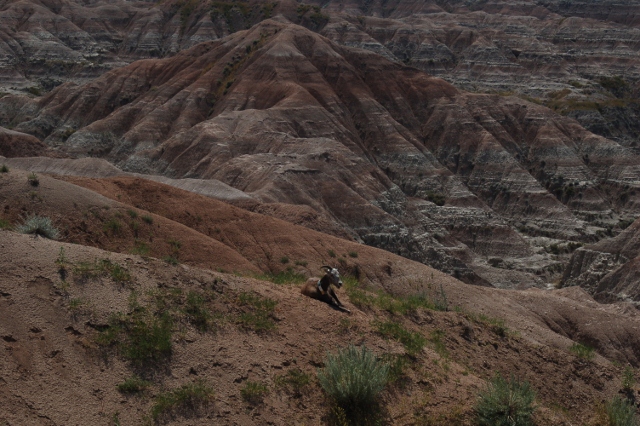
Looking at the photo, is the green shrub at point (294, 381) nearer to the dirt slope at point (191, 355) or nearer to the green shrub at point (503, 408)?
the dirt slope at point (191, 355)

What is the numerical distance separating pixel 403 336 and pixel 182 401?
5.94 metres

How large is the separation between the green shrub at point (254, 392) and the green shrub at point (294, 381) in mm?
368

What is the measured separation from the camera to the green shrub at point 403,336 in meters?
14.5

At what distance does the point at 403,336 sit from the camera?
48.8ft

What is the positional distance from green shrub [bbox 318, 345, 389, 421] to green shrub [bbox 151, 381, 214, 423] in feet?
7.66

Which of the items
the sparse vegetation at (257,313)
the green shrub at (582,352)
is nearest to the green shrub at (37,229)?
the sparse vegetation at (257,313)

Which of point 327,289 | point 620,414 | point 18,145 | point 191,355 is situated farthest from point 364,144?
point 191,355

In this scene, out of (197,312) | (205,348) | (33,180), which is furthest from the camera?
(33,180)

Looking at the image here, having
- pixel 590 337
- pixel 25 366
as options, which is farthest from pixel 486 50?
pixel 25 366

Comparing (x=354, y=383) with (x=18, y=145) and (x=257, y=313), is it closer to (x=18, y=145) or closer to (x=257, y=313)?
(x=257, y=313)

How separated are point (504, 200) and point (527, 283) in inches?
1002

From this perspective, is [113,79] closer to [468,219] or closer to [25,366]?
[468,219]

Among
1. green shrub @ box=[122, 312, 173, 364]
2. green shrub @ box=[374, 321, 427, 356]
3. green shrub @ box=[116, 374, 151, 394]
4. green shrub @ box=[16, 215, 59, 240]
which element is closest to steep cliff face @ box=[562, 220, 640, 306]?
green shrub @ box=[374, 321, 427, 356]

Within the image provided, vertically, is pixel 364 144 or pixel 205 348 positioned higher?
pixel 205 348
